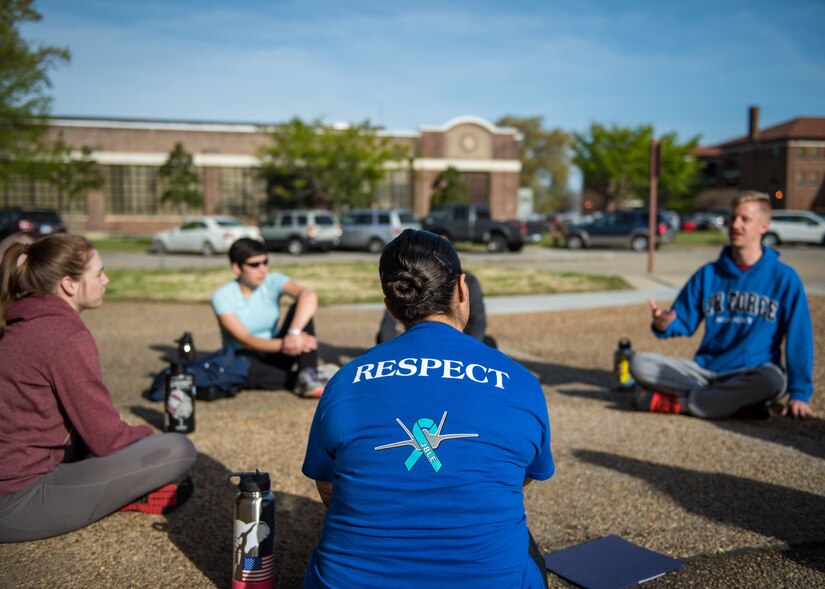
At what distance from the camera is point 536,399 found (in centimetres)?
229

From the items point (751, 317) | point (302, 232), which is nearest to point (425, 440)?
point (751, 317)

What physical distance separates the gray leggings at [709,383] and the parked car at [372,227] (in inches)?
908

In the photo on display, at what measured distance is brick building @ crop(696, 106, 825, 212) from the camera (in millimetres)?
69250

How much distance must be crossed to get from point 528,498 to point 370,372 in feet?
7.99

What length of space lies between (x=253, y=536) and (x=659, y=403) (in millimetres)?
4050

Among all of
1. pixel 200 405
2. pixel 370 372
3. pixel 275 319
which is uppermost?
pixel 370 372

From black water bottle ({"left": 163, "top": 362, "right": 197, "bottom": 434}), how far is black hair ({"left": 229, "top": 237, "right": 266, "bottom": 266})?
53.5 inches

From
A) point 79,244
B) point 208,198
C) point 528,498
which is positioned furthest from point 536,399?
point 208,198

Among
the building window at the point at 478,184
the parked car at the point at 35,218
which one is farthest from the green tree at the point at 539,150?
the parked car at the point at 35,218

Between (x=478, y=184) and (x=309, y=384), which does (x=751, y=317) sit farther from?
(x=478, y=184)

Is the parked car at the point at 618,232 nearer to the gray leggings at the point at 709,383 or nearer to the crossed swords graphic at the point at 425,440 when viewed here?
the gray leggings at the point at 709,383

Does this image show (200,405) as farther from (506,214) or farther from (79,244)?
(506,214)

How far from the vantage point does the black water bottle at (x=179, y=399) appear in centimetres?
518

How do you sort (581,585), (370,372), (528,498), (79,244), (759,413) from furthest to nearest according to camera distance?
(759,413) → (528,498) → (79,244) → (581,585) → (370,372)
